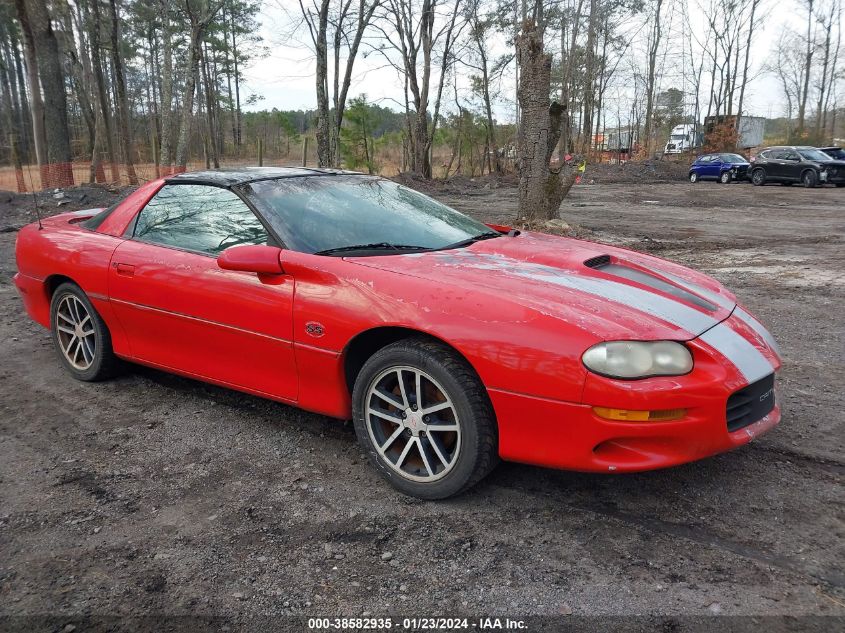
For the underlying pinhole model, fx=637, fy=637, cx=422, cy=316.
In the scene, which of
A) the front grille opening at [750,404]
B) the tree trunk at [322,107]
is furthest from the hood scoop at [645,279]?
the tree trunk at [322,107]

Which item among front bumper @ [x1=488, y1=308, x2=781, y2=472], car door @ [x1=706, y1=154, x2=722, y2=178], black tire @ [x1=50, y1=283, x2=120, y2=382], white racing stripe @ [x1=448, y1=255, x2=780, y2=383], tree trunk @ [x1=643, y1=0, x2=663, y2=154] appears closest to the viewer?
front bumper @ [x1=488, y1=308, x2=781, y2=472]

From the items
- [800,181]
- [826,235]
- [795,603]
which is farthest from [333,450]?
[800,181]

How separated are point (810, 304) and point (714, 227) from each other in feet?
23.4

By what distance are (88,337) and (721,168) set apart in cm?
2805

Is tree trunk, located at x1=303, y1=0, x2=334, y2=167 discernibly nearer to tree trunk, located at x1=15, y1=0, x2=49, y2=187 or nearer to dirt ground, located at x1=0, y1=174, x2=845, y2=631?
tree trunk, located at x1=15, y1=0, x2=49, y2=187

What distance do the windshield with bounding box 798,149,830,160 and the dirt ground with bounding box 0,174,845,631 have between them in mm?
22783

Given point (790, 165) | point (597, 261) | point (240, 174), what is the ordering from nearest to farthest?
point (597, 261) < point (240, 174) < point (790, 165)

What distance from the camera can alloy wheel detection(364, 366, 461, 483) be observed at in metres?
2.58

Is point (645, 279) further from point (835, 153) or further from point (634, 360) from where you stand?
point (835, 153)

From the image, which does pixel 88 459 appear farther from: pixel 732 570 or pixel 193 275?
pixel 732 570

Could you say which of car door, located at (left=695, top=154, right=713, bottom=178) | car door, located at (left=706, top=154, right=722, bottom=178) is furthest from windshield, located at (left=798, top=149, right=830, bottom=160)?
car door, located at (left=695, top=154, right=713, bottom=178)

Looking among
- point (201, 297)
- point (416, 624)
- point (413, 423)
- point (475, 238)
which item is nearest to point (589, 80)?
point (475, 238)

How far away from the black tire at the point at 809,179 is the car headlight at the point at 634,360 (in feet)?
81.1

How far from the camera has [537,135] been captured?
1053 centimetres
